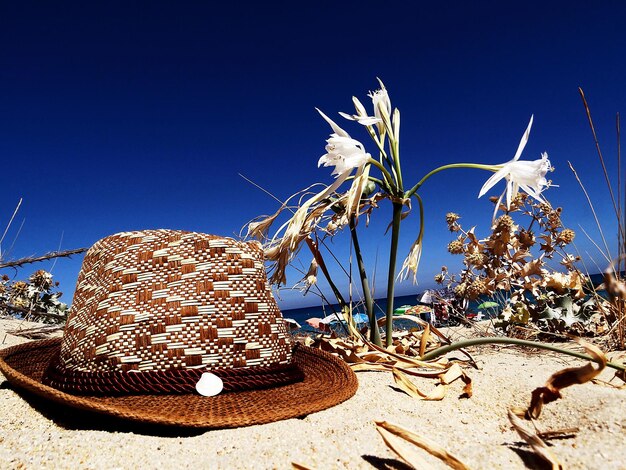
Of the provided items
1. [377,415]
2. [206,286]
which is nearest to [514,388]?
[377,415]

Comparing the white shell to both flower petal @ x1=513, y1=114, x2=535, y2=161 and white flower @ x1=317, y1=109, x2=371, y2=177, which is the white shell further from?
flower petal @ x1=513, y1=114, x2=535, y2=161

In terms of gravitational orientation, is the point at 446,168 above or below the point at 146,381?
above

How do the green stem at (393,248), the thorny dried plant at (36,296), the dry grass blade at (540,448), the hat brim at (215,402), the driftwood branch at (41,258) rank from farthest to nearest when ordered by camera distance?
1. the thorny dried plant at (36,296)
2. the driftwood branch at (41,258)
3. the green stem at (393,248)
4. the hat brim at (215,402)
5. the dry grass blade at (540,448)

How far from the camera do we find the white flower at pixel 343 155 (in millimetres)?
1764

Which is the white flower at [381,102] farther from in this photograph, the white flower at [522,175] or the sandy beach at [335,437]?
the sandy beach at [335,437]

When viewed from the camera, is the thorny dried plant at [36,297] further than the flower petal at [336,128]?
Yes

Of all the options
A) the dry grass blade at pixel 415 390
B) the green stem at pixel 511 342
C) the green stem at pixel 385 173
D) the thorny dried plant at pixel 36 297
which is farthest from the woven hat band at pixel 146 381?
the thorny dried plant at pixel 36 297

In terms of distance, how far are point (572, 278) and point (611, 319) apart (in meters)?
0.32

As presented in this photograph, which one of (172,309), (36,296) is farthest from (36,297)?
(172,309)

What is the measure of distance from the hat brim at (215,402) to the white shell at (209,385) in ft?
0.06

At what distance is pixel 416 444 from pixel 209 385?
705 mm

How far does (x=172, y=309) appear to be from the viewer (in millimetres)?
1343

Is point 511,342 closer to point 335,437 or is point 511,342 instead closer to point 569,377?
point 569,377

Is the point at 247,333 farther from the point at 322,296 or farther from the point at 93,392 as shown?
the point at 322,296
